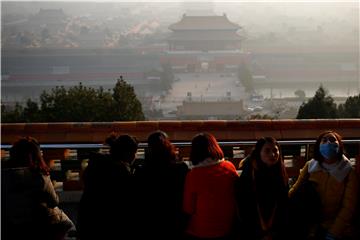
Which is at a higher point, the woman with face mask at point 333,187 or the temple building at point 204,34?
the temple building at point 204,34

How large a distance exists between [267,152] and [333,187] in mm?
223

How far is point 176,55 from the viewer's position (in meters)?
26.9

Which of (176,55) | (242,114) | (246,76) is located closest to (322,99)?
(242,114)

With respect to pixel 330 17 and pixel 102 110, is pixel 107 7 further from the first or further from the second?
pixel 102 110

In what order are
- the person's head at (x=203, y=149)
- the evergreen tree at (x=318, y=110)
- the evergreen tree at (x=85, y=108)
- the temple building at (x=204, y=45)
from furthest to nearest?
the temple building at (x=204, y=45) → the evergreen tree at (x=318, y=110) → the evergreen tree at (x=85, y=108) → the person's head at (x=203, y=149)

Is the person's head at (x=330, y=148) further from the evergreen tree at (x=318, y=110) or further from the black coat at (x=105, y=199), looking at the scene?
the evergreen tree at (x=318, y=110)

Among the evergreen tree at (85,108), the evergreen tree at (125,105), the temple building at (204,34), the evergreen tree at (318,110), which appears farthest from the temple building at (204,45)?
the evergreen tree at (318,110)

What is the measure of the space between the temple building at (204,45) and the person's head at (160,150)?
24.8 meters

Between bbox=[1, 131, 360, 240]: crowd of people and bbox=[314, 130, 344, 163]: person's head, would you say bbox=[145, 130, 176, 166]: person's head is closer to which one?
bbox=[1, 131, 360, 240]: crowd of people

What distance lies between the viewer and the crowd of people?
1.61 meters

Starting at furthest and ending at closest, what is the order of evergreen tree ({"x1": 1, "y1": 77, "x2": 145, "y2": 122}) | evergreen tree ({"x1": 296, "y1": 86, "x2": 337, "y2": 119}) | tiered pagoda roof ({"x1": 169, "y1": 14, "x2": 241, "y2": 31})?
tiered pagoda roof ({"x1": 169, "y1": 14, "x2": 241, "y2": 31}) → evergreen tree ({"x1": 296, "y1": 86, "x2": 337, "y2": 119}) → evergreen tree ({"x1": 1, "y1": 77, "x2": 145, "y2": 122})

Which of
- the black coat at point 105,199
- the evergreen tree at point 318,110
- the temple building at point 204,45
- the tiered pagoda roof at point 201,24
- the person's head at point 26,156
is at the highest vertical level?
the tiered pagoda roof at point 201,24

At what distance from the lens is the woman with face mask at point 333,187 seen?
1.61m

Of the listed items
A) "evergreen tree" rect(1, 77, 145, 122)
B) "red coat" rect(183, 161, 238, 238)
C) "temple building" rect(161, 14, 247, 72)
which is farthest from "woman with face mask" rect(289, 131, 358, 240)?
"temple building" rect(161, 14, 247, 72)
